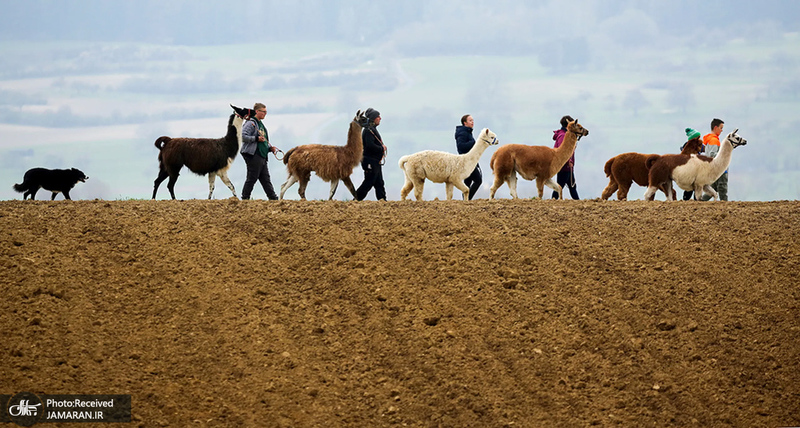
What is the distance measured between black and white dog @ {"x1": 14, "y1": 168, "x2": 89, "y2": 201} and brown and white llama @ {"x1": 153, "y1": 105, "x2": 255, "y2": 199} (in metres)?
3.06

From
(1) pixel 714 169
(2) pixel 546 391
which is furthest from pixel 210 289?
(1) pixel 714 169

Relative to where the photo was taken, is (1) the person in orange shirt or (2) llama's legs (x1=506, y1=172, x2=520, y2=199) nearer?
(2) llama's legs (x1=506, y1=172, x2=520, y2=199)

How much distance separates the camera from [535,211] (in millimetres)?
11844

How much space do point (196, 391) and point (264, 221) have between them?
374cm

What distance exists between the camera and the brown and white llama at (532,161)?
14.8m

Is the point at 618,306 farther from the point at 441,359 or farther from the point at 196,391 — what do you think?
the point at 196,391

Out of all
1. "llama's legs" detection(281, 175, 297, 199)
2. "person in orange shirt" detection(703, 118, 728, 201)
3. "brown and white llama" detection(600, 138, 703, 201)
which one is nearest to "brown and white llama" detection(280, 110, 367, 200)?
"llama's legs" detection(281, 175, 297, 199)

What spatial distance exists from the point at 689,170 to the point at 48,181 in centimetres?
1265

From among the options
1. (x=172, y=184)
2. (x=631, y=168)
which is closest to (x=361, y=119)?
(x=172, y=184)

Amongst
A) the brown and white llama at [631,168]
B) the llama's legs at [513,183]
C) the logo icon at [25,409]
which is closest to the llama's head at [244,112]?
the llama's legs at [513,183]

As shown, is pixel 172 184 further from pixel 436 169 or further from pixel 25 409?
pixel 25 409

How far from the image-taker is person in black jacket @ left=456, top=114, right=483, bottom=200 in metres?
15.4

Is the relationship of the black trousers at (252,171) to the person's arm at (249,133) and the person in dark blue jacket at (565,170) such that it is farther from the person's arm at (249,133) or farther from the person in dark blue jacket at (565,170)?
the person in dark blue jacket at (565,170)

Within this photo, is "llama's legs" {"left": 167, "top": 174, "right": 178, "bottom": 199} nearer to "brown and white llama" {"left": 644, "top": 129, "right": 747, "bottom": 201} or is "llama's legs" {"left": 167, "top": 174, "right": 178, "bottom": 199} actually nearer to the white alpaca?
the white alpaca
